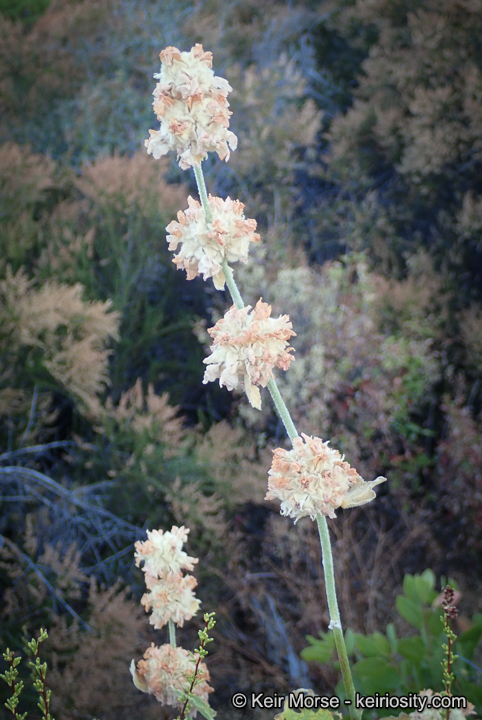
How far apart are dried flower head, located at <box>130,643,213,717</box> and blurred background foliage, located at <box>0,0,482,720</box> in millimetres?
1171

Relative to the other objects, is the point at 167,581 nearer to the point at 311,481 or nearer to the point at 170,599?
the point at 170,599

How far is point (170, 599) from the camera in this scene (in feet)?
4.08

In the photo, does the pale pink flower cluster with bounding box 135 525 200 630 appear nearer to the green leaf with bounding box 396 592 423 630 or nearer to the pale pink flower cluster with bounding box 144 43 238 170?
the green leaf with bounding box 396 592 423 630

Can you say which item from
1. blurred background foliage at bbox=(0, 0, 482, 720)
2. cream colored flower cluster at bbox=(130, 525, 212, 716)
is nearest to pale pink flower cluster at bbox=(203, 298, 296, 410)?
cream colored flower cluster at bbox=(130, 525, 212, 716)

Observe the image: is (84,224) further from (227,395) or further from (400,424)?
(400,424)

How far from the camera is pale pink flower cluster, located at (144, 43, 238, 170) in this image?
3.39ft

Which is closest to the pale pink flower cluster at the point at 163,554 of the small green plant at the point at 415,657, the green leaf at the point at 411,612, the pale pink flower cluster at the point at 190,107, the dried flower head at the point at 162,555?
the dried flower head at the point at 162,555

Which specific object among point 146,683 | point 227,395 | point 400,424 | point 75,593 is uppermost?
point 227,395

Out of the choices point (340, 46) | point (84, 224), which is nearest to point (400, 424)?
point (84, 224)

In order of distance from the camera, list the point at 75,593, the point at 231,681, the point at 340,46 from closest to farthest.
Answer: the point at 75,593, the point at 231,681, the point at 340,46

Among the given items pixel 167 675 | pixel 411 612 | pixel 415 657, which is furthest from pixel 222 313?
pixel 167 675

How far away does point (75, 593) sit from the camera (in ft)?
9.86

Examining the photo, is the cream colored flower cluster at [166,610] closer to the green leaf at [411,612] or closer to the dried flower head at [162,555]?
the dried flower head at [162,555]

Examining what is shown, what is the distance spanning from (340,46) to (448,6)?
Result: 6.06 ft
